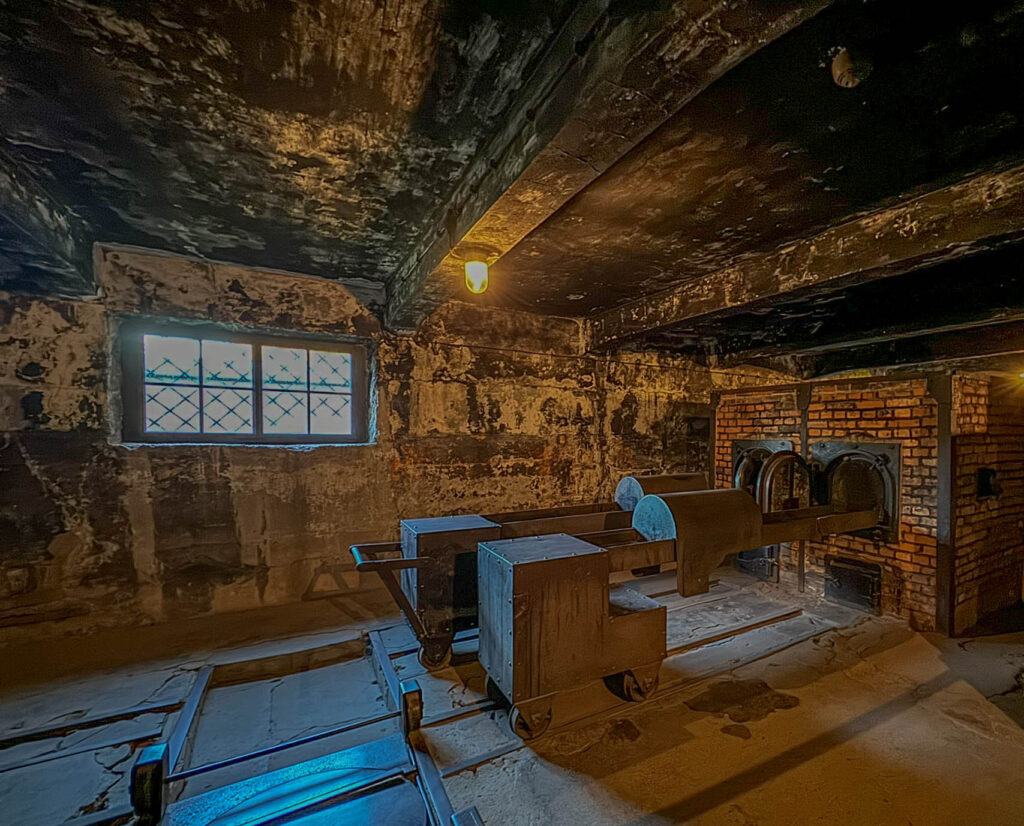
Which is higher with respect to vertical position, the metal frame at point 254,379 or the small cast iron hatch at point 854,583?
the metal frame at point 254,379

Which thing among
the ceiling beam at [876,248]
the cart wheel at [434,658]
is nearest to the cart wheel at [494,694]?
the cart wheel at [434,658]

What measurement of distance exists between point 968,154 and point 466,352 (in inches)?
124

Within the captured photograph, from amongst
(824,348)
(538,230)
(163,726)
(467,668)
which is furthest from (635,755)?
(824,348)

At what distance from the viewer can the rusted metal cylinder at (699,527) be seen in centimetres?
244

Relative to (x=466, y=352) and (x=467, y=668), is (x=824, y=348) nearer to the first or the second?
(x=466, y=352)

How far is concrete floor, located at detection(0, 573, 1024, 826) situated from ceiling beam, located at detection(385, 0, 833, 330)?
241 centimetres

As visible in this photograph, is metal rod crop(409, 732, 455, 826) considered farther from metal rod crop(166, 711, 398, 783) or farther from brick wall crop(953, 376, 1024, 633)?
brick wall crop(953, 376, 1024, 633)

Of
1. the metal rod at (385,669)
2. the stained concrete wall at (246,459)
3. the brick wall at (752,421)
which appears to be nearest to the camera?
the metal rod at (385,669)

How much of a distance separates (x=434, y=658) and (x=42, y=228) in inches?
120

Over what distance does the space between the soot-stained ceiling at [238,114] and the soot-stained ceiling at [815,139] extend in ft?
2.21

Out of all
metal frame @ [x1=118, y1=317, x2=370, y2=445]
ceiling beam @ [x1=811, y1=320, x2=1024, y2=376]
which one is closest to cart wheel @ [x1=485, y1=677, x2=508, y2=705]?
metal frame @ [x1=118, y1=317, x2=370, y2=445]

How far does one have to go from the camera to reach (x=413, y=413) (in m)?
3.62

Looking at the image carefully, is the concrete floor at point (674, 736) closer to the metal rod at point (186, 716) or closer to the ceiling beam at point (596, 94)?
the metal rod at point (186, 716)

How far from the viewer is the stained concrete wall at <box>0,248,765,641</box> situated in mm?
2623
